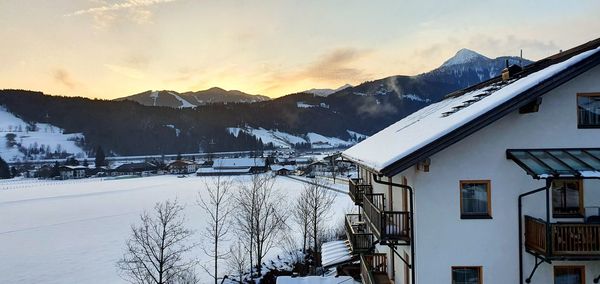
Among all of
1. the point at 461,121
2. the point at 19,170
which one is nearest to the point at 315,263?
the point at 461,121

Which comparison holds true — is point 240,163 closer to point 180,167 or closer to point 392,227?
point 180,167

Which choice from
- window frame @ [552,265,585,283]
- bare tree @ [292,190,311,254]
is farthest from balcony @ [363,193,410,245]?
bare tree @ [292,190,311,254]

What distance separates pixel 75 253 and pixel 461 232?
32453 millimetres

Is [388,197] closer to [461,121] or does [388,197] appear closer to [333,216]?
[461,121]

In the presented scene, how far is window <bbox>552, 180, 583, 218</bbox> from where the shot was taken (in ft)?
39.2

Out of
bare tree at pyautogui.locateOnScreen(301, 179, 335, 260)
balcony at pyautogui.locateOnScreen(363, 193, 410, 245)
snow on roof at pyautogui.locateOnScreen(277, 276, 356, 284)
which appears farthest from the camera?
bare tree at pyautogui.locateOnScreen(301, 179, 335, 260)

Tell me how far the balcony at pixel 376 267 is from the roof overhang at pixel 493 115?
22.4 feet

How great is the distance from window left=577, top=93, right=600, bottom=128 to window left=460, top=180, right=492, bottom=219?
3.41 m

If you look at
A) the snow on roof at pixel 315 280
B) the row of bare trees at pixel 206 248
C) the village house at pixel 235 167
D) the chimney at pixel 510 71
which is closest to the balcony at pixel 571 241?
the chimney at pixel 510 71

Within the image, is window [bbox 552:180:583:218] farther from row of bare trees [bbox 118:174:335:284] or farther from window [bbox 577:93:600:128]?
row of bare trees [bbox 118:174:335:284]

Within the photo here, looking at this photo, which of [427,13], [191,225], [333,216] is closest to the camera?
[427,13]

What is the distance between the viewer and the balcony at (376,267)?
1692cm

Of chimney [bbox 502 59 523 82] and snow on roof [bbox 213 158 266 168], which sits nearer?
chimney [bbox 502 59 523 82]

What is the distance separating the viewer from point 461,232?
12.0 meters
